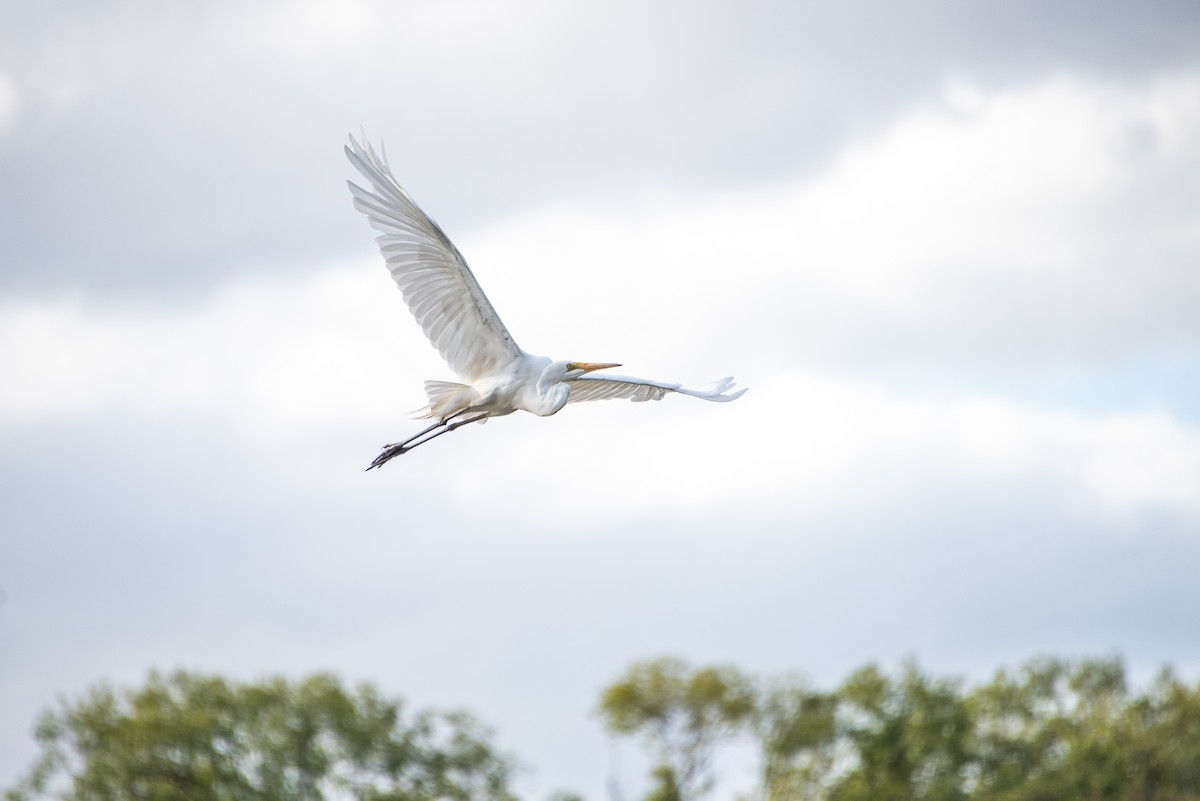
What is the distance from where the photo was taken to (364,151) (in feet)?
54.9

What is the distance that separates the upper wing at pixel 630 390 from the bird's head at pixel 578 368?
0.24 m

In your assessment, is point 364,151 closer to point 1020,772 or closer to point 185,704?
point 185,704

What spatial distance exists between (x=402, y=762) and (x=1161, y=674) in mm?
25318

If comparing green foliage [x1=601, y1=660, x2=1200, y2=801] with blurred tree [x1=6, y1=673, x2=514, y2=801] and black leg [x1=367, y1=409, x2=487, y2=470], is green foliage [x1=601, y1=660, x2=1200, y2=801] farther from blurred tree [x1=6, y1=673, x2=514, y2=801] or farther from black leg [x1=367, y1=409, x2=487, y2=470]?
black leg [x1=367, y1=409, x2=487, y2=470]

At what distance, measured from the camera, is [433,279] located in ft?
59.2

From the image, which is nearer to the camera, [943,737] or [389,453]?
[389,453]

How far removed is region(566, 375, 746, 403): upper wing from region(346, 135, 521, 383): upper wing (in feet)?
4.36

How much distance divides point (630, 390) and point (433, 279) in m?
3.63

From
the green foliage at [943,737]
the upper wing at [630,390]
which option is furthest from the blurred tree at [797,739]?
the upper wing at [630,390]

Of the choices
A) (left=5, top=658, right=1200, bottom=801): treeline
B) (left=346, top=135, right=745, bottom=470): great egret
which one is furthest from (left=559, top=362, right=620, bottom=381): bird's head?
(left=5, top=658, right=1200, bottom=801): treeline

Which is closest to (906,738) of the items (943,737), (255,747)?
(943,737)

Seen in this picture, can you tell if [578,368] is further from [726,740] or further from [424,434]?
[726,740]


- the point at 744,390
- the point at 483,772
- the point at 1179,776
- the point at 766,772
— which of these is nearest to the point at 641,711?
the point at 766,772

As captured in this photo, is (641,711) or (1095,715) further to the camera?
(1095,715)
